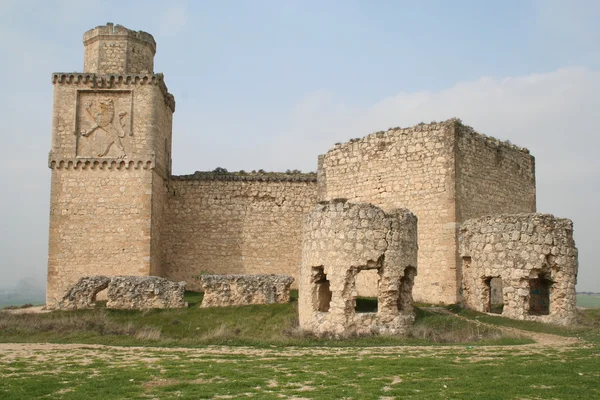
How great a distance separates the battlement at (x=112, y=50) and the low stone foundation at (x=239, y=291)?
10.2 metres

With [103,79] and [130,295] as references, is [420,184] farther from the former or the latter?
[103,79]

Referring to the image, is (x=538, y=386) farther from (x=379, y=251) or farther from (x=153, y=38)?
(x=153, y=38)

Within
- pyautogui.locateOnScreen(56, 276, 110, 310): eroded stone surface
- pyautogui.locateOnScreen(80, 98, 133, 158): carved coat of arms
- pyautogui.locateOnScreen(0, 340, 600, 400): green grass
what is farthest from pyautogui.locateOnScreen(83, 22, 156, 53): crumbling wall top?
pyautogui.locateOnScreen(0, 340, 600, 400): green grass

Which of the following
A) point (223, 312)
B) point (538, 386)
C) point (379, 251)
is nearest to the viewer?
point (538, 386)

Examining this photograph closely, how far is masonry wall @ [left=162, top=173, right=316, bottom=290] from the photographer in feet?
85.0

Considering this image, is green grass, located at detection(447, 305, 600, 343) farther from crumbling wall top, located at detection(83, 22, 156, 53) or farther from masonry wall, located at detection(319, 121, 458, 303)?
crumbling wall top, located at detection(83, 22, 156, 53)

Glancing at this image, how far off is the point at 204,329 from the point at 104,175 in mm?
9994

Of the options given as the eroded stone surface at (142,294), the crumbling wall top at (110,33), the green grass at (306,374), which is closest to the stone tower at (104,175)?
the crumbling wall top at (110,33)

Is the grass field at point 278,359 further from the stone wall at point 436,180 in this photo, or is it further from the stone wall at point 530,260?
the stone wall at point 436,180

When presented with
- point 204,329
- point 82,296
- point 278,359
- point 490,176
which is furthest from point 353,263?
point 490,176

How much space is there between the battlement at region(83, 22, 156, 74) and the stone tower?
0.62 feet

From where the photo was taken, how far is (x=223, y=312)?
1794cm

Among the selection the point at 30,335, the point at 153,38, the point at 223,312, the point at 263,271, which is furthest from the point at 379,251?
the point at 153,38

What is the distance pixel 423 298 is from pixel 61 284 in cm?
1297
